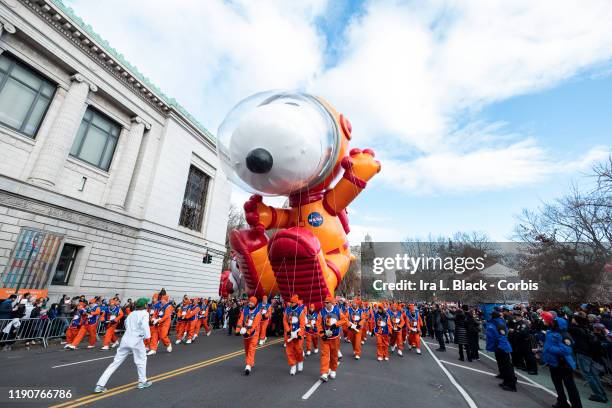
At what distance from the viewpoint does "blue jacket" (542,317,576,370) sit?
511 cm

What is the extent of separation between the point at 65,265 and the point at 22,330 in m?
6.13

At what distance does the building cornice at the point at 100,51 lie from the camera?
44.6ft

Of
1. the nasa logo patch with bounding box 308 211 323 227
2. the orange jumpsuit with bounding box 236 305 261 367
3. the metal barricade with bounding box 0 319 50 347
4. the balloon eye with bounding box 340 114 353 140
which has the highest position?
the balloon eye with bounding box 340 114 353 140

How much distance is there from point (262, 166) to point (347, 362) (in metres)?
6.03

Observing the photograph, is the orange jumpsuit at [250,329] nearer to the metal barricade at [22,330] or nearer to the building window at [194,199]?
the metal barricade at [22,330]

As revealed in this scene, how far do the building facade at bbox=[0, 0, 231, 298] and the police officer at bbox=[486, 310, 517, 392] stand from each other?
15.6 m

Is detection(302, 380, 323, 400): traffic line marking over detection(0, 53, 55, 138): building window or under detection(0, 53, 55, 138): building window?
under

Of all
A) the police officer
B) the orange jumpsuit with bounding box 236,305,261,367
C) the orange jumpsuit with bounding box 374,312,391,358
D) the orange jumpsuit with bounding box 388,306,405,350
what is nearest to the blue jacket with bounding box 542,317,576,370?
the police officer

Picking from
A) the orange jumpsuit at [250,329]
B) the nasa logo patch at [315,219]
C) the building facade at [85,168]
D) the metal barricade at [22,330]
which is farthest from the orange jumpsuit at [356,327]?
the building facade at [85,168]

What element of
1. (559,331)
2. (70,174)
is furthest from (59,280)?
(559,331)

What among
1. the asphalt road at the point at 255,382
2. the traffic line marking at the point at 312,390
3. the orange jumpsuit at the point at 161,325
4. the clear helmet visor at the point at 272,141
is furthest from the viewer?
the orange jumpsuit at the point at 161,325

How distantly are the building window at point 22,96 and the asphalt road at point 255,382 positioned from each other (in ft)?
34.4

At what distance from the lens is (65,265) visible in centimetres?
1451

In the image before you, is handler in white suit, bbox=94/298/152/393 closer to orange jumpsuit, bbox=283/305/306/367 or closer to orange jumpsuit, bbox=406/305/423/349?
orange jumpsuit, bbox=283/305/306/367
